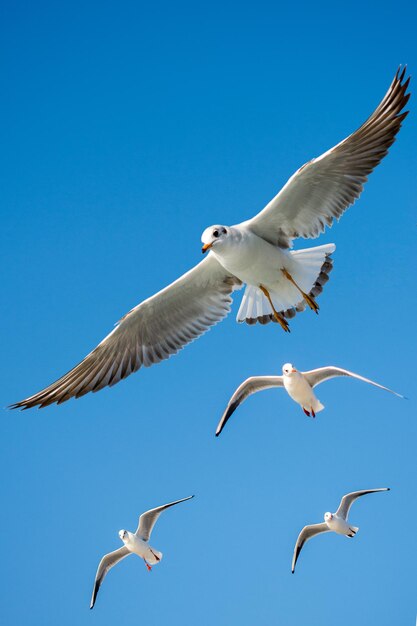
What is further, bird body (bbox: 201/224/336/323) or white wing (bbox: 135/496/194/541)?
white wing (bbox: 135/496/194/541)

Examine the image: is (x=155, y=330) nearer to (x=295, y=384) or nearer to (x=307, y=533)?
(x=295, y=384)

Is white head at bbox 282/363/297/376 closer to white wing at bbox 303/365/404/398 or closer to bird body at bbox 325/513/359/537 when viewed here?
white wing at bbox 303/365/404/398

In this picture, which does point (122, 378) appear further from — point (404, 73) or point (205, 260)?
point (404, 73)

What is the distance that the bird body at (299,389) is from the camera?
37.3ft

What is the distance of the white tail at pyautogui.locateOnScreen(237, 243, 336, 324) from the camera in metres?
10.5

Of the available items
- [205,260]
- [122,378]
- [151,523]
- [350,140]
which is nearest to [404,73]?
[350,140]

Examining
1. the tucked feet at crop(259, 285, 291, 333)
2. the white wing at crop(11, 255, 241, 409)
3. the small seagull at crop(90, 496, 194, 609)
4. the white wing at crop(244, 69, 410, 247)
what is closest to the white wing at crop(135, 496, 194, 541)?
the small seagull at crop(90, 496, 194, 609)

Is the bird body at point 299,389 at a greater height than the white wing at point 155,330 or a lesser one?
lesser

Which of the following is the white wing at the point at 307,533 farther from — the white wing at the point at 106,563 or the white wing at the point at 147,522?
the white wing at the point at 106,563

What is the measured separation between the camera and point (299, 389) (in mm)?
11359

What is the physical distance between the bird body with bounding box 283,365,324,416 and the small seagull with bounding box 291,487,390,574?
7.17ft

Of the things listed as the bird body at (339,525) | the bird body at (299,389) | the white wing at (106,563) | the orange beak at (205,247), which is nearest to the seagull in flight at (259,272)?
the orange beak at (205,247)

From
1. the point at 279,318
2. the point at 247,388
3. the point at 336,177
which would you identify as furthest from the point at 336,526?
the point at 336,177

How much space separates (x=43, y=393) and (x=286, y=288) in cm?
262
